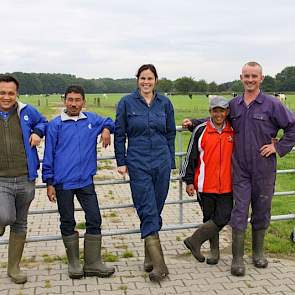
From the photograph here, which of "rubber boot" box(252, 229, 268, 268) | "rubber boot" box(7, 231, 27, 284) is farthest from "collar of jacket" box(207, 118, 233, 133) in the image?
"rubber boot" box(7, 231, 27, 284)

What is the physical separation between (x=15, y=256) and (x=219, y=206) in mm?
2018

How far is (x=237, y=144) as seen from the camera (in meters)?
4.88

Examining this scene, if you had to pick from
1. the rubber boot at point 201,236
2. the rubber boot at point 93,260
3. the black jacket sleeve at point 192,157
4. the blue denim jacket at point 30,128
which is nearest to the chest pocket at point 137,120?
the black jacket sleeve at point 192,157

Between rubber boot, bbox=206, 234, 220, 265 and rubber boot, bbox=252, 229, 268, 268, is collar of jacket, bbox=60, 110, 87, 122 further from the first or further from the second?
rubber boot, bbox=252, 229, 268, 268

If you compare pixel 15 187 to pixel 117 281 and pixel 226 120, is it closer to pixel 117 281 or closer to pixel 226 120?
pixel 117 281

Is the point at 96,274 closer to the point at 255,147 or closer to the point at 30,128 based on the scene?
the point at 30,128

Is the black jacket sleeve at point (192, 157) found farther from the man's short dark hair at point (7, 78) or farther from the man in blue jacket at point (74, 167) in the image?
the man's short dark hair at point (7, 78)

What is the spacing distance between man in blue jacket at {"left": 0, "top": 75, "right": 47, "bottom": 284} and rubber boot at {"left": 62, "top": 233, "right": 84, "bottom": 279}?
52 centimetres

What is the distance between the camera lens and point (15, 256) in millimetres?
4785

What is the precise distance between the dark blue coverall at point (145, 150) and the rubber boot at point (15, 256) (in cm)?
113

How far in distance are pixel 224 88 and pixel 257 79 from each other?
10448cm

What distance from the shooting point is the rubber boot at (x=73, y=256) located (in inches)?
188

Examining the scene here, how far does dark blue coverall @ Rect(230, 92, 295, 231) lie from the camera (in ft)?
15.7

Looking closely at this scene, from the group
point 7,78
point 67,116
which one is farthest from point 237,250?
point 7,78
